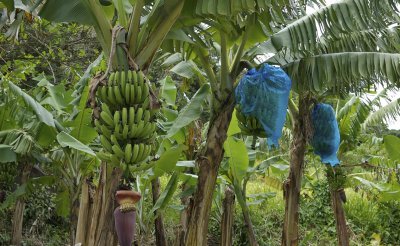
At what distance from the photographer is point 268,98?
3.12 metres

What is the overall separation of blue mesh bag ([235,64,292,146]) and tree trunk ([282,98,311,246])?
97 centimetres

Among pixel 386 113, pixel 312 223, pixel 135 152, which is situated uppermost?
pixel 386 113

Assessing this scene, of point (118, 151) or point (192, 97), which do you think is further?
point (192, 97)

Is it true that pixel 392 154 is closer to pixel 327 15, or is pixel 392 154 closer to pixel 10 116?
pixel 327 15

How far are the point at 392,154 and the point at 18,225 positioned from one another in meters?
4.39

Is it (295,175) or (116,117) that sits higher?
(116,117)

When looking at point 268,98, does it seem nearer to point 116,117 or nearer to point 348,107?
point 116,117

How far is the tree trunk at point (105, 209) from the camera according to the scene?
287 centimetres

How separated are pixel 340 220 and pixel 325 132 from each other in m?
1.83

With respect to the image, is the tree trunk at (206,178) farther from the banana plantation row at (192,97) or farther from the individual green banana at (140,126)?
the individual green banana at (140,126)

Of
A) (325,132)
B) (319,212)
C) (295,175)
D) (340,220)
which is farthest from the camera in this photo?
(319,212)

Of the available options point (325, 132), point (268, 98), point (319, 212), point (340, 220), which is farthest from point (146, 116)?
point (319, 212)

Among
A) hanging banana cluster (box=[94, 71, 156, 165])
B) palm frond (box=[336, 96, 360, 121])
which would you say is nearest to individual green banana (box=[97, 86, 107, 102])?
hanging banana cluster (box=[94, 71, 156, 165])

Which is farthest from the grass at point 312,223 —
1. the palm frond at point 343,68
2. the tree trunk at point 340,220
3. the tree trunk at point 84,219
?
the palm frond at point 343,68
